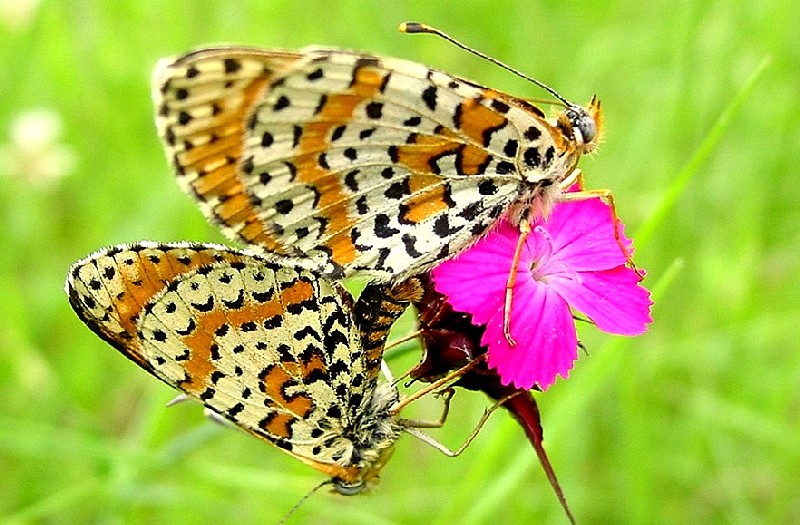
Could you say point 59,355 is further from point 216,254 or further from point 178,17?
point 216,254

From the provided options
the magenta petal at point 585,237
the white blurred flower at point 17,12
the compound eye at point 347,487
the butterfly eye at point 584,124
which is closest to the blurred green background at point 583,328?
the white blurred flower at point 17,12

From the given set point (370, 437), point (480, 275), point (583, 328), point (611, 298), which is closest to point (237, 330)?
point (370, 437)

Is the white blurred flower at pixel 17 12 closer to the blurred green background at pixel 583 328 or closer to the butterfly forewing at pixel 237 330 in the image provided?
the blurred green background at pixel 583 328

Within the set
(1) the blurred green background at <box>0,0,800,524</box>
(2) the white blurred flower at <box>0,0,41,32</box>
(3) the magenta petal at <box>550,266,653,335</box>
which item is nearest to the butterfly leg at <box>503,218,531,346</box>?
(3) the magenta petal at <box>550,266,653,335</box>

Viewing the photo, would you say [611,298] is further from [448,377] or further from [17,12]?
[17,12]

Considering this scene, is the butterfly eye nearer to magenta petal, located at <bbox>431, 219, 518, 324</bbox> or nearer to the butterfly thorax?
magenta petal, located at <bbox>431, 219, 518, 324</bbox>

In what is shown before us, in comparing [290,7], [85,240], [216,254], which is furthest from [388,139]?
[290,7]
